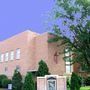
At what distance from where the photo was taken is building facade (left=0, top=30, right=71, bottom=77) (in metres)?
44.5

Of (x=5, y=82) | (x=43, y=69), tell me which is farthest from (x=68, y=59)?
(x=5, y=82)

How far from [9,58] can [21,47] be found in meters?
4.25

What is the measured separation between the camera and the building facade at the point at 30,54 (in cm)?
4450

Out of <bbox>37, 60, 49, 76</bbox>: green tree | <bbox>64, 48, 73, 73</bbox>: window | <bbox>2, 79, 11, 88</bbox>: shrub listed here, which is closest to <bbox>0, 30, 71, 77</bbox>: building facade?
<bbox>64, 48, 73, 73</bbox>: window

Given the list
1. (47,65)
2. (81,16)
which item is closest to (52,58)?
(47,65)

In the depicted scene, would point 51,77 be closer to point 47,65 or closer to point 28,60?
point 47,65

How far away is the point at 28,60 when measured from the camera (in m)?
46.5

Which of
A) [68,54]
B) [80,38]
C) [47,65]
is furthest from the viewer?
[68,54]

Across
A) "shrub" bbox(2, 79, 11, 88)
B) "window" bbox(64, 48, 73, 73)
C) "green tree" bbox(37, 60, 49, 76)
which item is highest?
"window" bbox(64, 48, 73, 73)

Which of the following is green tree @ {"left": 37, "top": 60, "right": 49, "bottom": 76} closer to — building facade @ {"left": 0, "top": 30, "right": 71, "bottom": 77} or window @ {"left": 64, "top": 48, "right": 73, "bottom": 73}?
building facade @ {"left": 0, "top": 30, "right": 71, "bottom": 77}

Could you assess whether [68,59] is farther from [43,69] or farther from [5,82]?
[5,82]

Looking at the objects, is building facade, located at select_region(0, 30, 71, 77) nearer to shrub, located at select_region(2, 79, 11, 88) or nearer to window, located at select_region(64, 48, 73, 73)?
window, located at select_region(64, 48, 73, 73)

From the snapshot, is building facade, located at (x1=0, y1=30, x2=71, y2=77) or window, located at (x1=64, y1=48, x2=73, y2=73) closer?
window, located at (x1=64, y1=48, x2=73, y2=73)

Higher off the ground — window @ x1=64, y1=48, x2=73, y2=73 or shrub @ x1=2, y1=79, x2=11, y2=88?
window @ x1=64, y1=48, x2=73, y2=73
